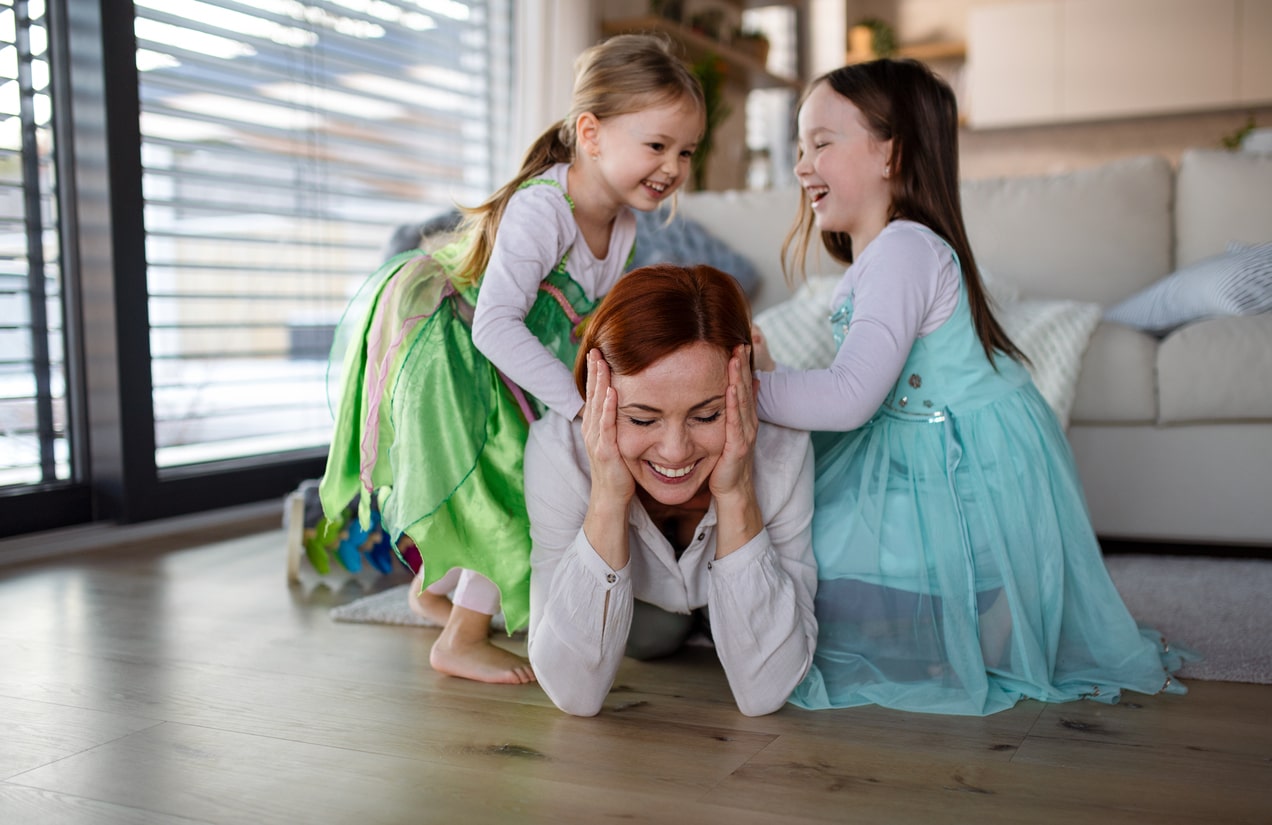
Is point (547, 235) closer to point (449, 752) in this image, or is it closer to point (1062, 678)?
point (449, 752)

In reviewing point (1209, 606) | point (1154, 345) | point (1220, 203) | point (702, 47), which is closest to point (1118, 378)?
point (1154, 345)

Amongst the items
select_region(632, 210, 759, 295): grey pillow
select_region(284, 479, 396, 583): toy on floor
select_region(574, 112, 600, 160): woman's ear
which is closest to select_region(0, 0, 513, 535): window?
select_region(284, 479, 396, 583): toy on floor

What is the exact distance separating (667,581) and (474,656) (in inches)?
12.0

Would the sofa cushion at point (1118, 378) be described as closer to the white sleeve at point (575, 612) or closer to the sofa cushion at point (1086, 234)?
the sofa cushion at point (1086, 234)

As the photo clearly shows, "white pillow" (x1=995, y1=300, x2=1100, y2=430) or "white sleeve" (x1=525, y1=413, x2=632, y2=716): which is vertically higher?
"white pillow" (x1=995, y1=300, x2=1100, y2=430)

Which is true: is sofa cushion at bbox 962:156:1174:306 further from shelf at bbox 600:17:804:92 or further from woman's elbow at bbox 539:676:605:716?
woman's elbow at bbox 539:676:605:716

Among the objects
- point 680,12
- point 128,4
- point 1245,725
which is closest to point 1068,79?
point 680,12

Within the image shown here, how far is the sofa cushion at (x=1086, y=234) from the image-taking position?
2850 millimetres

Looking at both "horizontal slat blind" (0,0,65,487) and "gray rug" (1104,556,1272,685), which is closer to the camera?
"gray rug" (1104,556,1272,685)

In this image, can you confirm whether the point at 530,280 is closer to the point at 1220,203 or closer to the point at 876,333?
the point at 876,333

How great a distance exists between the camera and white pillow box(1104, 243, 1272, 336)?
7.73ft

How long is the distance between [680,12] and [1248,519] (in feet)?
9.47

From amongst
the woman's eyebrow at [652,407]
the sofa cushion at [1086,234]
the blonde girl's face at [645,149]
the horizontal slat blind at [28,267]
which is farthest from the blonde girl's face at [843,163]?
the horizontal slat blind at [28,267]

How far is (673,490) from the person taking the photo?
130cm
